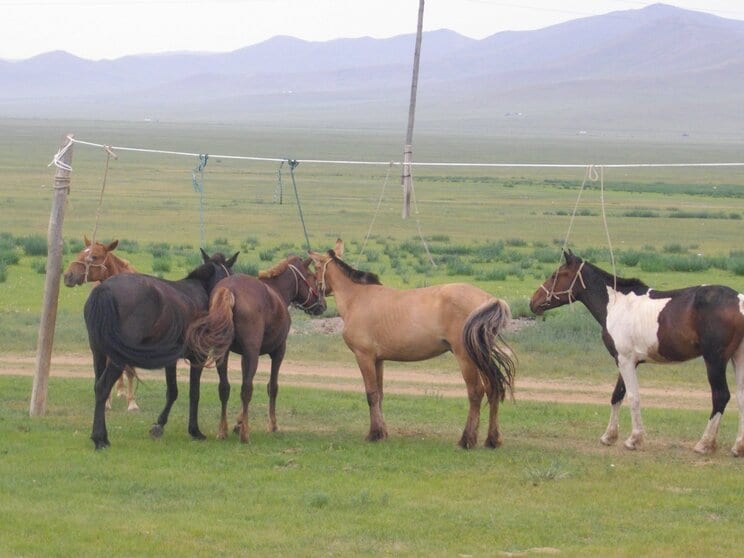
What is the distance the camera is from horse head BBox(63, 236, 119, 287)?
1352 cm

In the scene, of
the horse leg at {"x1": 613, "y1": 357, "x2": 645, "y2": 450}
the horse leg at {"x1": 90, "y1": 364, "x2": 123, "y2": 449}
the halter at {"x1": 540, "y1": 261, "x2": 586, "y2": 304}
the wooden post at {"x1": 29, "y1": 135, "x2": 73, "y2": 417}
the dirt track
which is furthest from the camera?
the dirt track

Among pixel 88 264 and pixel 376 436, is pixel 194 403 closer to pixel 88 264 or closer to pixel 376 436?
pixel 376 436

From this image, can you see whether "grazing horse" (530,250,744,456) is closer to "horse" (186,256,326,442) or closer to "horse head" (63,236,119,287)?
"horse" (186,256,326,442)

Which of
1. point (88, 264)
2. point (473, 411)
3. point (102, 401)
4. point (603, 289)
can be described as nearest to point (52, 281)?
point (88, 264)

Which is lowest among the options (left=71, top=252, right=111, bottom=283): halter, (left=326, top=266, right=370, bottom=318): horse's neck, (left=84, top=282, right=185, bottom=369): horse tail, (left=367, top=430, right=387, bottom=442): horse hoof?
(left=367, top=430, right=387, bottom=442): horse hoof

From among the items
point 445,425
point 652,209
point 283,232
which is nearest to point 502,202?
point 652,209

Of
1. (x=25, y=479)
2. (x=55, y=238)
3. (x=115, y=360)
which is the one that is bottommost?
(x=25, y=479)

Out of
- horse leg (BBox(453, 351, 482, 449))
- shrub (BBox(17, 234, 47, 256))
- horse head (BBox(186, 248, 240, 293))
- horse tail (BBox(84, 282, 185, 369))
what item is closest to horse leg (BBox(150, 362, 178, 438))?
horse tail (BBox(84, 282, 185, 369))

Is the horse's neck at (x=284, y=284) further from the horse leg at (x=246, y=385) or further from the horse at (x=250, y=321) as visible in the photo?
the horse leg at (x=246, y=385)

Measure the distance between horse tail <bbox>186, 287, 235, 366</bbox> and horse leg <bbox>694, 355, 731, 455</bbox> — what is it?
14.0 feet

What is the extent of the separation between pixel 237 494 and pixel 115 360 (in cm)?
202

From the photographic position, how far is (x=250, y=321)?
462 inches

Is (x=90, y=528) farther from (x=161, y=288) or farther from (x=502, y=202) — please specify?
(x=502, y=202)

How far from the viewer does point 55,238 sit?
41.7ft
